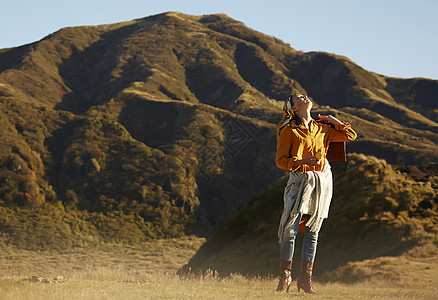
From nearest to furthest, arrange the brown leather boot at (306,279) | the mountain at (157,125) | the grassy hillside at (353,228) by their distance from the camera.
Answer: the brown leather boot at (306,279)
the grassy hillside at (353,228)
the mountain at (157,125)

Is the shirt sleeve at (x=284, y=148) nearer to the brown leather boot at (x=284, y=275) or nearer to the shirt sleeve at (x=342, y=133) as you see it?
the shirt sleeve at (x=342, y=133)

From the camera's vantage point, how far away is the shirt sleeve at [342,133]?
22.9 ft

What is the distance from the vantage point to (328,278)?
1460 centimetres

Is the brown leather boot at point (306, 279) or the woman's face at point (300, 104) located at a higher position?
the woman's face at point (300, 104)

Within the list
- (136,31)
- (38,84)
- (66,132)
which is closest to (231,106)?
(66,132)

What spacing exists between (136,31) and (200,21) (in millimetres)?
27285

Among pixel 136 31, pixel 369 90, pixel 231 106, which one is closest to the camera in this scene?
pixel 231 106

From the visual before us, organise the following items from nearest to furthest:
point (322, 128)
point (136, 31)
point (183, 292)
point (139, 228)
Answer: point (183, 292) → point (322, 128) → point (139, 228) → point (136, 31)

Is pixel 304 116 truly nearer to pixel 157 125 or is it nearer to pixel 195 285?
pixel 195 285

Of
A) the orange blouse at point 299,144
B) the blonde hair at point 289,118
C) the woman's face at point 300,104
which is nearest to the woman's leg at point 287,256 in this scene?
the orange blouse at point 299,144

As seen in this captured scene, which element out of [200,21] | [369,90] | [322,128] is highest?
[200,21]

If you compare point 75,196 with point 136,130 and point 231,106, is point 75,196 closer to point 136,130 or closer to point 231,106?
point 136,130

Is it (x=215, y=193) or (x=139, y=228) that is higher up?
(x=215, y=193)

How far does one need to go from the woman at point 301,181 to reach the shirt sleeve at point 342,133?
0.79 ft
